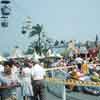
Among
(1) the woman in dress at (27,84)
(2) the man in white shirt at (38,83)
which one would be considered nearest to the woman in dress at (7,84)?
(1) the woman in dress at (27,84)

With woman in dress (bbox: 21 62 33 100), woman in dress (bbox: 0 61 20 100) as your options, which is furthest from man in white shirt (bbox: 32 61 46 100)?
woman in dress (bbox: 0 61 20 100)

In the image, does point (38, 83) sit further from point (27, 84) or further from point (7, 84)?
point (7, 84)

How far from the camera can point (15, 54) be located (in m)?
66.4

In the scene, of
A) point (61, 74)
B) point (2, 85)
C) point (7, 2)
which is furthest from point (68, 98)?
point (7, 2)

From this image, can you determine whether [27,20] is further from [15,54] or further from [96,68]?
[96,68]

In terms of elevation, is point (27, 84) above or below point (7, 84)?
below

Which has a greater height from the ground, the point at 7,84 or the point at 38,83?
the point at 7,84

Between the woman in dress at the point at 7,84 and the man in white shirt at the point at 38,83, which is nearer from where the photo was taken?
the woman in dress at the point at 7,84

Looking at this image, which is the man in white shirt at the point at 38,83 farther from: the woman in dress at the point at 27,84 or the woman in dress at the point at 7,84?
the woman in dress at the point at 7,84

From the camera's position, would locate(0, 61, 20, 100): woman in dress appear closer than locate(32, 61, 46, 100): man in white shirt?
Yes

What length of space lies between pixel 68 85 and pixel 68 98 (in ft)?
2.98

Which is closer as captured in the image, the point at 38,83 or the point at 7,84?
A: the point at 7,84

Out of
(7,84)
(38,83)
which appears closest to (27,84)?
(38,83)

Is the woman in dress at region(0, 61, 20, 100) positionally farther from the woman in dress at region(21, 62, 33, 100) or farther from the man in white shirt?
the man in white shirt
